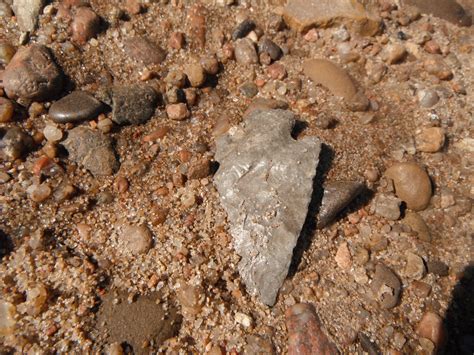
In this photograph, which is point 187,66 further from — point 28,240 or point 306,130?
point 28,240

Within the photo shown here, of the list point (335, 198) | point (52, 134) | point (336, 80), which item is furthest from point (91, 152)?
point (336, 80)

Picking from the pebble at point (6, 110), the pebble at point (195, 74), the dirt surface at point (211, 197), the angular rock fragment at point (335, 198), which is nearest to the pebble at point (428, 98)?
the dirt surface at point (211, 197)

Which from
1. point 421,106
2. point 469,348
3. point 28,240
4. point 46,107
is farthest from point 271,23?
point 469,348

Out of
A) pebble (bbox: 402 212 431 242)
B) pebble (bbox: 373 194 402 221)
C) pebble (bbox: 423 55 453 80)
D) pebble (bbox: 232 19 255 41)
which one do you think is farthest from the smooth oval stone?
pebble (bbox: 423 55 453 80)

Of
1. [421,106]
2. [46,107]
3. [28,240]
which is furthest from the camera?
[421,106]

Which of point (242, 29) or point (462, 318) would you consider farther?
point (242, 29)

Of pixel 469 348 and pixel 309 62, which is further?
pixel 309 62

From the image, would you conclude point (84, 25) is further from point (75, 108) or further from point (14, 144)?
point (14, 144)
